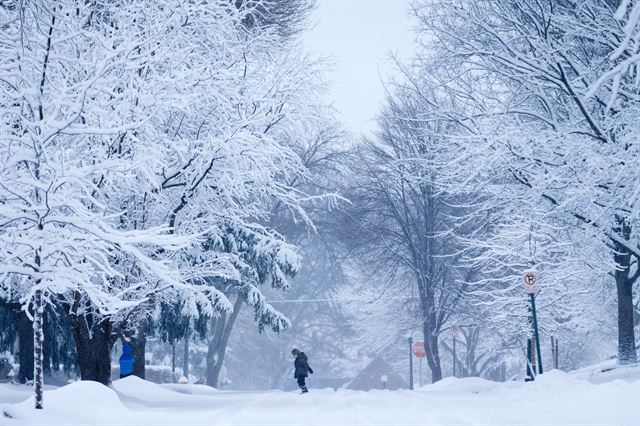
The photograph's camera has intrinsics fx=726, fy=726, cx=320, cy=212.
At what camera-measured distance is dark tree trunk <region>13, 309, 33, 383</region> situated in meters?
20.6

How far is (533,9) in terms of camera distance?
13273 mm

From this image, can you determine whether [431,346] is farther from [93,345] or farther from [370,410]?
[370,410]

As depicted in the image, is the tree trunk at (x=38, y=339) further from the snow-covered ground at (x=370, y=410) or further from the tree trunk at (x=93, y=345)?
the tree trunk at (x=93, y=345)

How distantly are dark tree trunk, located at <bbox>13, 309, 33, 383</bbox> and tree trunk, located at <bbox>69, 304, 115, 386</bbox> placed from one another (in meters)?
6.23

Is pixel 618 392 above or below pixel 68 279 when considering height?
below

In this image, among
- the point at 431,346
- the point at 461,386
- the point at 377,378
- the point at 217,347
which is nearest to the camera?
the point at 461,386

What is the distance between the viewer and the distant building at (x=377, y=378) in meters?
55.8

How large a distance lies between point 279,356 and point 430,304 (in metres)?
32.5

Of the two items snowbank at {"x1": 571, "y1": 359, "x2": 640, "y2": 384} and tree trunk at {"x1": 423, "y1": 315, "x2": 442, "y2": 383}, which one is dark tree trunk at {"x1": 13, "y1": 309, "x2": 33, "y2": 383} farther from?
tree trunk at {"x1": 423, "y1": 315, "x2": 442, "y2": 383}

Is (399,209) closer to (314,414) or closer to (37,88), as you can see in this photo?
(314,414)

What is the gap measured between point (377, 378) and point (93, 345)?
42.8m

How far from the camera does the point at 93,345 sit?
15.1 meters

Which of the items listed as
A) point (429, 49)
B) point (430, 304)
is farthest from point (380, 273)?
point (429, 49)

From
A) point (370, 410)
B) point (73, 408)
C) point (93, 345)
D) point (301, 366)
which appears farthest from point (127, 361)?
point (73, 408)
